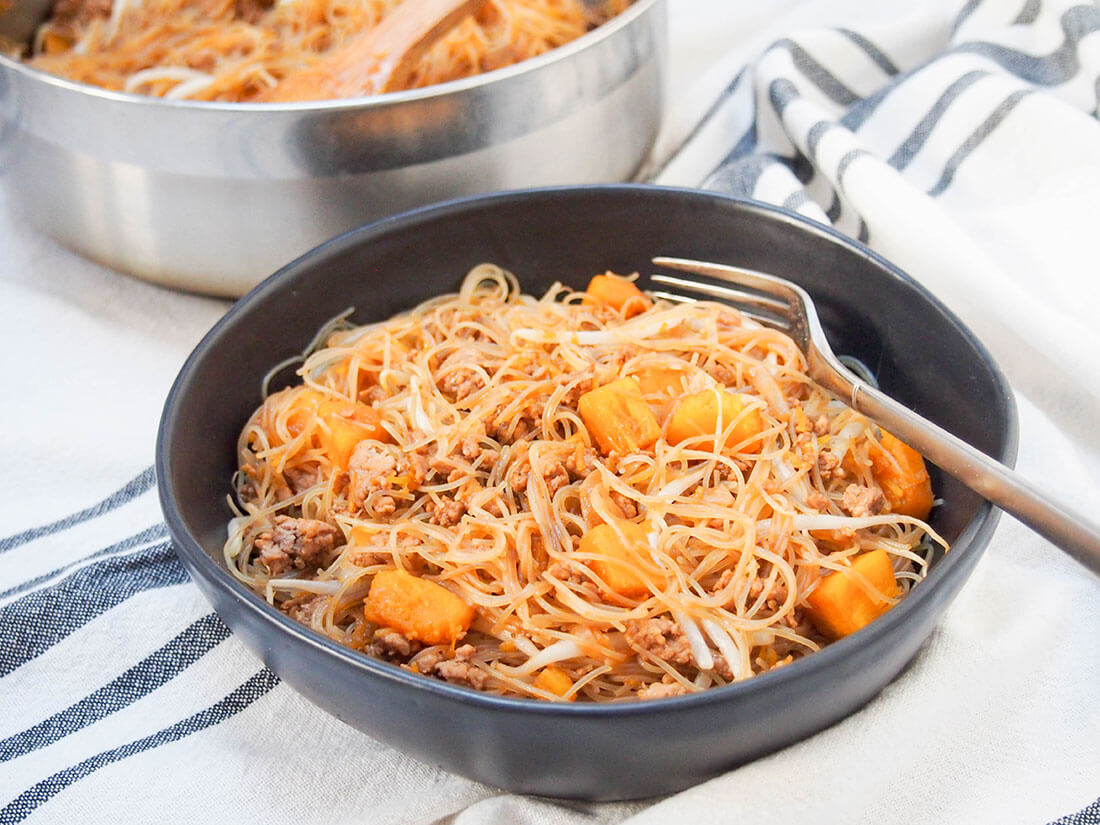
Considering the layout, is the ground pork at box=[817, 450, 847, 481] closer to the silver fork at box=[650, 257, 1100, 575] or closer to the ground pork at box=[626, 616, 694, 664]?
the silver fork at box=[650, 257, 1100, 575]

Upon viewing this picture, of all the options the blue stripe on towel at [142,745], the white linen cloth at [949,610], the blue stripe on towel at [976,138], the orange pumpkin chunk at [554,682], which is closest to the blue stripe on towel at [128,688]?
the white linen cloth at [949,610]

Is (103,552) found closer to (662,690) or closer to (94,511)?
(94,511)

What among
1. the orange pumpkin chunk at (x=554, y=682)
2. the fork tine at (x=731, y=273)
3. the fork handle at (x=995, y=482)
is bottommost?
the orange pumpkin chunk at (x=554, y=682)

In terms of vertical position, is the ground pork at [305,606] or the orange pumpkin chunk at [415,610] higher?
the orange pumpkin chunk at [415,610]

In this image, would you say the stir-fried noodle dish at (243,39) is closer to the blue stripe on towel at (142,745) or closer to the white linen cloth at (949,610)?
the white linen cloth at (949,610)

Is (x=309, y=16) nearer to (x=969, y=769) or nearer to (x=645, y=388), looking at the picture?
(x=645, y=388)

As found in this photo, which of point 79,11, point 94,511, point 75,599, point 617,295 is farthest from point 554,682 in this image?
point 79,11
